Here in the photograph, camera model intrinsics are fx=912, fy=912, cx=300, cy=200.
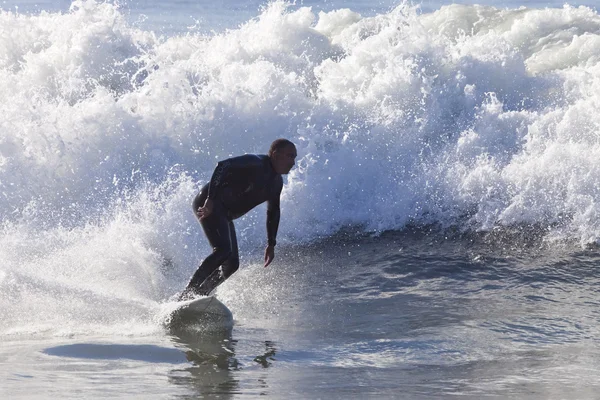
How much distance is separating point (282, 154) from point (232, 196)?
22.1 inches

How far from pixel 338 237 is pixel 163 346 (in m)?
5.26

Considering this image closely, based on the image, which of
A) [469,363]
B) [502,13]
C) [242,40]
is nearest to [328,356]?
[469,363]

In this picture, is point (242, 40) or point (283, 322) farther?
point (242, 40)

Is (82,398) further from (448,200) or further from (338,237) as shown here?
(448,200)

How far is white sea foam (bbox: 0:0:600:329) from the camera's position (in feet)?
34.7

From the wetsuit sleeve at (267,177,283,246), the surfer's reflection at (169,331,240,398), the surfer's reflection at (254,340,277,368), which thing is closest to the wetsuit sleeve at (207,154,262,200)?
the wetsuit sleeve at (267,177,283,246)

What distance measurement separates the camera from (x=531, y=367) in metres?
5.79

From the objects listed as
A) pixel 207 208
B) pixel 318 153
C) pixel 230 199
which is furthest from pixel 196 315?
pixel 318 153

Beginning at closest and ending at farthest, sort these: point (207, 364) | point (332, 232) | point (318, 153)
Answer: point (207, 364), point (332, 232), point (318, 153)

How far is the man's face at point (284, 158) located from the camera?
23.9 ft

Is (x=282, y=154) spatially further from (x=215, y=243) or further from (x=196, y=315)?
(x=196, y=315)

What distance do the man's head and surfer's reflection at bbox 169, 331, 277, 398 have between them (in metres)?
1.38

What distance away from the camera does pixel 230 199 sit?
7477mm

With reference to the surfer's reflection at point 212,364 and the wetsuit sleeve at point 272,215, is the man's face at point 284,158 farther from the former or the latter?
the surfer's reflection at point 212,364
